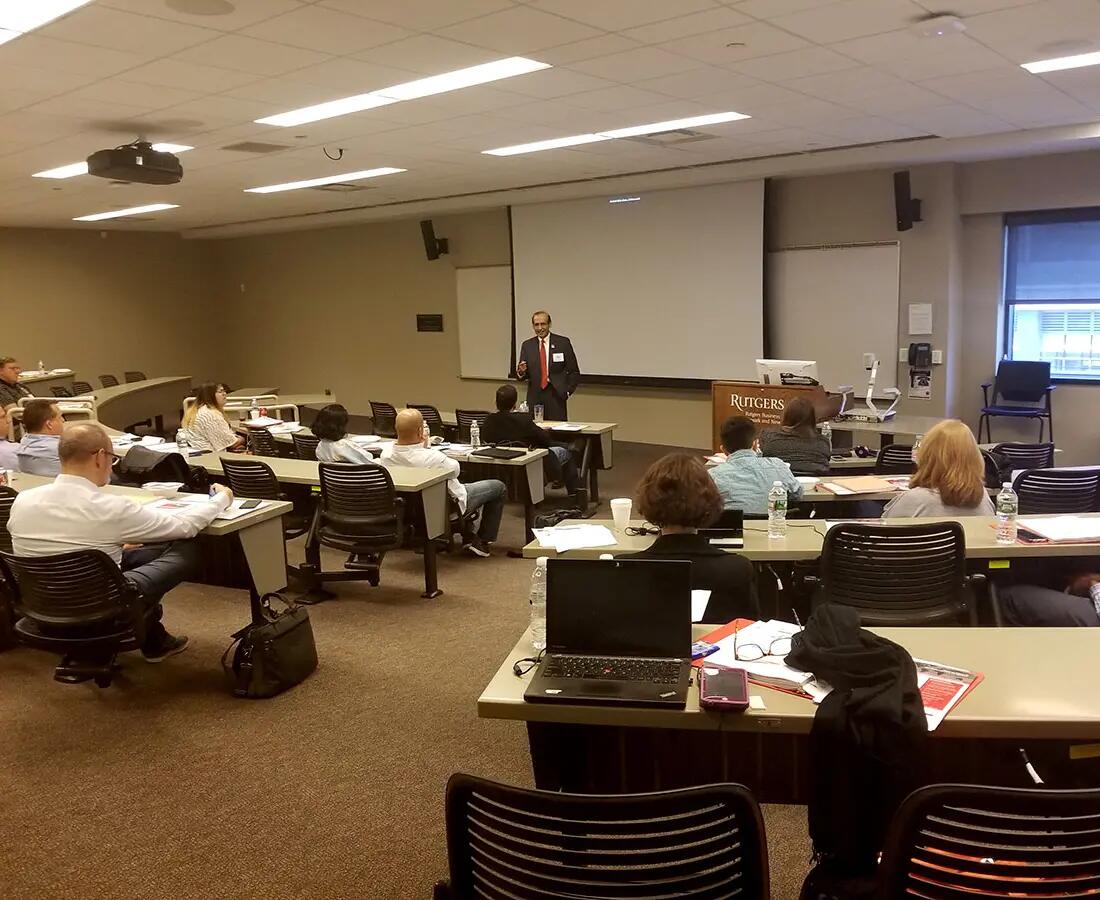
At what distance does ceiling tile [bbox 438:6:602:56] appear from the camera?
3.97 meters

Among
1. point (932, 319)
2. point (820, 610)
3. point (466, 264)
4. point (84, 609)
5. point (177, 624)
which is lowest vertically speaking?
point (177, 624)

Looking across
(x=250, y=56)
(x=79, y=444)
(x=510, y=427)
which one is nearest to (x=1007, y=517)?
(x=510, y=427)

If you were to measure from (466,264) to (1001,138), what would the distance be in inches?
278

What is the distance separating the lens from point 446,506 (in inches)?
221

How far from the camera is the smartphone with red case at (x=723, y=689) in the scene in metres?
2.06

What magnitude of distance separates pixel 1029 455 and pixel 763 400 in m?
2.40

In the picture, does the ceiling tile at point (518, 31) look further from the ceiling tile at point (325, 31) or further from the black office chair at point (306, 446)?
the black office chair at point (306, 446)

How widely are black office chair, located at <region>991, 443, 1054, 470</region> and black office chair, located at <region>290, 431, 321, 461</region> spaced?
4881 mm

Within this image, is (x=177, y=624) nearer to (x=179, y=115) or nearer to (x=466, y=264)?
(x=179, y=115)

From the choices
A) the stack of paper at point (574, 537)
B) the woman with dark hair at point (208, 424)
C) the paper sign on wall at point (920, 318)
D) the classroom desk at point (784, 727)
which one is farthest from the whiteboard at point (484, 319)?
the classroom desk at point (784, 727)

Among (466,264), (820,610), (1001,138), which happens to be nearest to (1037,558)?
(820,610)

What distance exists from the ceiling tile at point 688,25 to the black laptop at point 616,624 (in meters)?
2.92

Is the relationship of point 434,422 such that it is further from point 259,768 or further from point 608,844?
point 608,844

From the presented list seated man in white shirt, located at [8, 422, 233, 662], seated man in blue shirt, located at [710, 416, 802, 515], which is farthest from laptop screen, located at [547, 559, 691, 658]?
seated man in white shirt, located at [8, 422, 233, 662]
